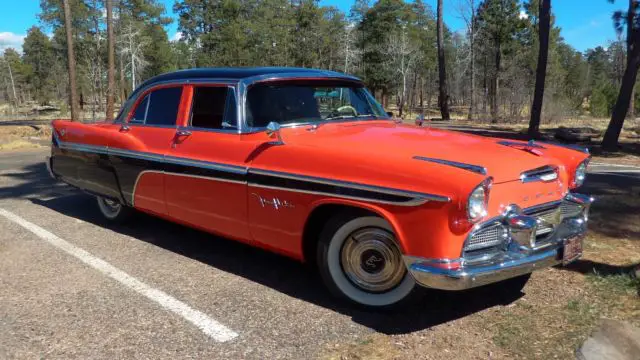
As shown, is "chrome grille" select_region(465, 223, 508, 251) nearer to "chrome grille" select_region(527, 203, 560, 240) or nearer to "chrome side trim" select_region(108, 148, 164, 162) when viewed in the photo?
"chrome grille" select_region(527, 203, 560, 240)

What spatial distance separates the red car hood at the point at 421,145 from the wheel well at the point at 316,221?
1.22ft

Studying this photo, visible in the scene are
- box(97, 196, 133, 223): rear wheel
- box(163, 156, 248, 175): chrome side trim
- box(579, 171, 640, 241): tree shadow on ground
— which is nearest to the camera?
box(163, 156, 248, 175): chrome side trim

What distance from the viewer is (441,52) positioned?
30359mm

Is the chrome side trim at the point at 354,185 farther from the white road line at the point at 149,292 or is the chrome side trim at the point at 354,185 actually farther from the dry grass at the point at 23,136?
the dry grass at the point at 23,136

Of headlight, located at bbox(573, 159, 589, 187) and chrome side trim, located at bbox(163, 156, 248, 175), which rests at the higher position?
chrome side trim, located at bbox(163, 156, 248, 175)

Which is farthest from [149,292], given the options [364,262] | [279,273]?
[364,262]

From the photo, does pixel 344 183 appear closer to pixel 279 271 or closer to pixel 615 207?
pixel 279 271

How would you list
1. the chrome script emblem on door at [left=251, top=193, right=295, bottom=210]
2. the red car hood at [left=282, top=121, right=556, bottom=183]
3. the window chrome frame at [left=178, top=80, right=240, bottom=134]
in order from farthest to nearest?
the window chrome frame at [left=178, top=80, right=240, bottom=134]
the chrome script emblem on door at [left=251, top=193, right=295, bottom=210]
the red car hood at [left=282, top=121, right=556, bottom=183]

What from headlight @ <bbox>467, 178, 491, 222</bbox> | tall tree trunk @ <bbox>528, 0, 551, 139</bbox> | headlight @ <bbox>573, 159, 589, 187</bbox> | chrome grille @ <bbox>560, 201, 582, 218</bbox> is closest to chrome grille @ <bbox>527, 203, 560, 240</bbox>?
chrome grille @ <bbox>560, 201, 582, 218</bbox>

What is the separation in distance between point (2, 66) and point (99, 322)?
280 feet

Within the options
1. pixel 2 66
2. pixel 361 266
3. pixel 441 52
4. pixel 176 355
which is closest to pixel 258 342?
pixel 176 355

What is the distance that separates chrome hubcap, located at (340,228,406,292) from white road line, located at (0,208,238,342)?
0.88 meters

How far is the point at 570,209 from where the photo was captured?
11.6ft

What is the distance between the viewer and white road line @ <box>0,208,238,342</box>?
10.7ft
